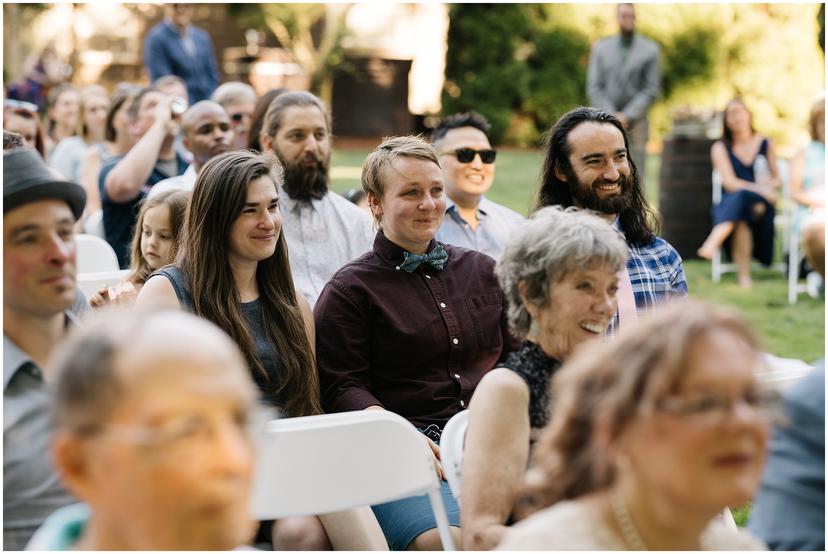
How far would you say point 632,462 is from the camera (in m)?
1.61

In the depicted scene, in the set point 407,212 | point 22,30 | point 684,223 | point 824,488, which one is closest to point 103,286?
point 407,212

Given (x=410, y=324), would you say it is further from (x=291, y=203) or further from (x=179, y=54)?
(x=179, y=54)

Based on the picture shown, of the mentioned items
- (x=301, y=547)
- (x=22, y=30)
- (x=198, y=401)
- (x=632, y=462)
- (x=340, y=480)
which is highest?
(x=22, y=30)

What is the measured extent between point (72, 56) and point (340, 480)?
18856 millimetres

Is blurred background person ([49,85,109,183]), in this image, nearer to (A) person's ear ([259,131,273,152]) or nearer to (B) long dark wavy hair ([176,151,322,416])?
(A) person's ear ([259,131,273,152])

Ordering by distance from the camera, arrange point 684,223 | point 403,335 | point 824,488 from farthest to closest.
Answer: point 684,223
point 403,335
point 824,488

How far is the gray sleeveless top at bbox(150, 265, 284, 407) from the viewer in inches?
129

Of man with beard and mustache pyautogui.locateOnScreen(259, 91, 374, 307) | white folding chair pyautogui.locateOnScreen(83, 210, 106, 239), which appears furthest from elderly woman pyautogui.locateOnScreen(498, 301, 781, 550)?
white folding chair pyautogui.locateOnScreen(83, 210, 106, 239)

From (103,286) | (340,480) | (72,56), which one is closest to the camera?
(340,480)

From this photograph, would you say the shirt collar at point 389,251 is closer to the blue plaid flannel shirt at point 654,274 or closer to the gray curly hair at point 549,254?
the blue plaid flannel shirt at point 654,274

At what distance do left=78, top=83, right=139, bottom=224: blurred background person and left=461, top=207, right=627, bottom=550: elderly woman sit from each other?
4.17 metres

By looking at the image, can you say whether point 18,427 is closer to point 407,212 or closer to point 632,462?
point 632,462

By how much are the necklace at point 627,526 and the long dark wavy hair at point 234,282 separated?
175cm

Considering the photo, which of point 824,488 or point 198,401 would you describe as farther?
point 824,488
